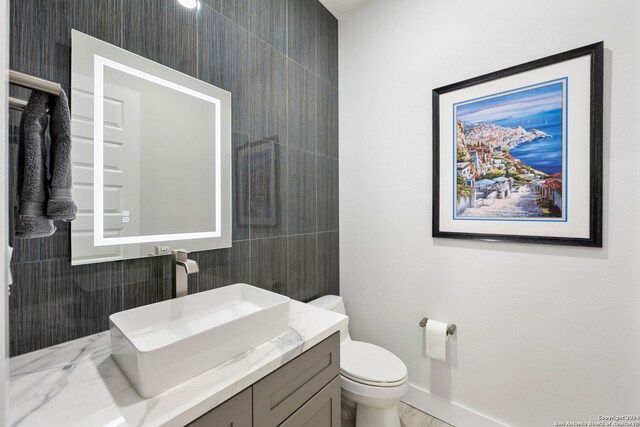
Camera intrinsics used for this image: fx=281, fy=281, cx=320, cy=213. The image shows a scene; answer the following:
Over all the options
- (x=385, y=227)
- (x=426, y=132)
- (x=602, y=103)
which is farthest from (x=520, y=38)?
(x=385, y=227)

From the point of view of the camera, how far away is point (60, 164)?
26.6 inches

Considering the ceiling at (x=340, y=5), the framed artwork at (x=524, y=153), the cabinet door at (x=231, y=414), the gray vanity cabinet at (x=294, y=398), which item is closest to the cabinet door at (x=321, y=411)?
the gray vanity cabinet at (x=294, y=398)

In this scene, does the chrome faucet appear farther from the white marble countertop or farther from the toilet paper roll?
the toilet paper roll

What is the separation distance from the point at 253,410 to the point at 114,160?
3.19 feet

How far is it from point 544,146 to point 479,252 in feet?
2.02

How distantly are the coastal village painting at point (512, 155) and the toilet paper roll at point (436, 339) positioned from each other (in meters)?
0.65

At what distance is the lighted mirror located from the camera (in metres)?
0.96

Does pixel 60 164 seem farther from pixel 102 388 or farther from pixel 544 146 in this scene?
pixel 544 146

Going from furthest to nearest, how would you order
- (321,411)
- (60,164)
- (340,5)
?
(340,5)
(321,411)
(60,164)

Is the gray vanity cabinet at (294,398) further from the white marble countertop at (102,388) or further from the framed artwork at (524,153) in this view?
the framed artwork at (524,153)

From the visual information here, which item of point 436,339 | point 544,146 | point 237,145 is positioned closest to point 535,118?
point 544,146

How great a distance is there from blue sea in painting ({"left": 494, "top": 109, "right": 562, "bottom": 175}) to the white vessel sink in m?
1.38

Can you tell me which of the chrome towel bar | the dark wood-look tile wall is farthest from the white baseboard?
the chrome towel bar

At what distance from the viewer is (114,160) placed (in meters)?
1.03
